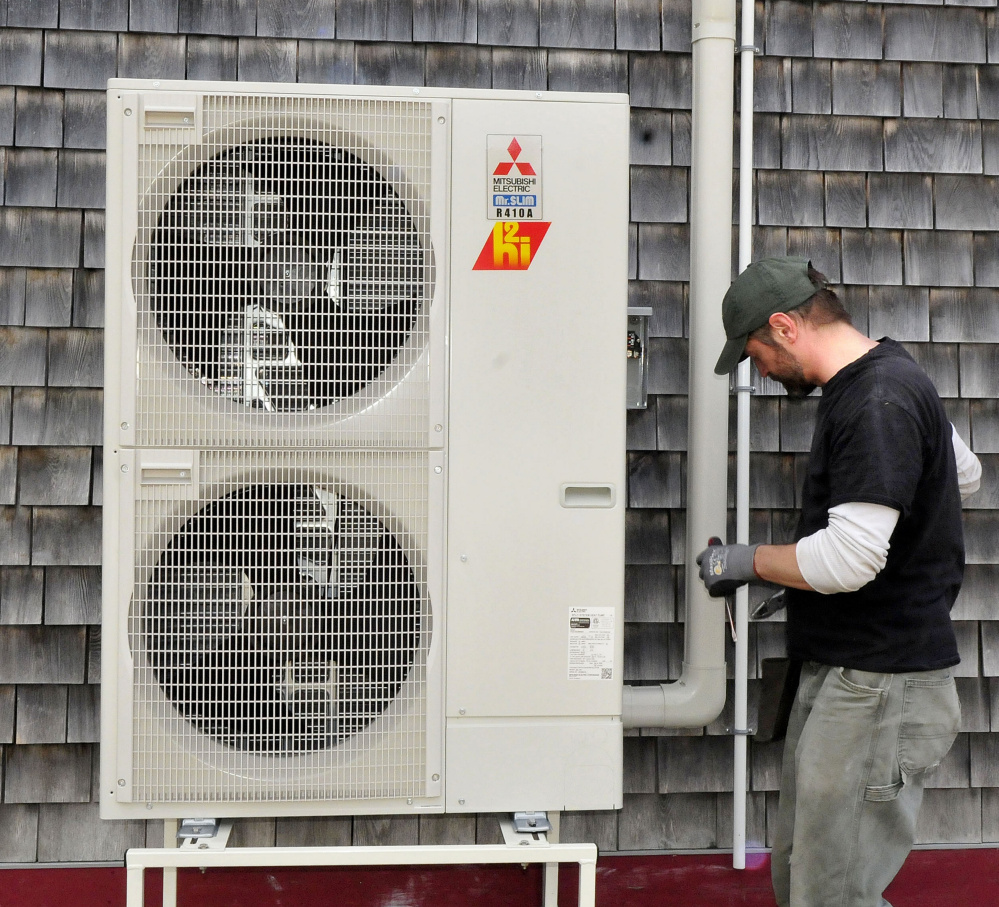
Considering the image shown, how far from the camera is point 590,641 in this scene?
5.42 feet

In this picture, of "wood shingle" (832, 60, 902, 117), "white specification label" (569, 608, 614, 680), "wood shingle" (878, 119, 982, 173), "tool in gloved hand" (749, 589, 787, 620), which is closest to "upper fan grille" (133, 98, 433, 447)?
"white specification label" (569, 608, 614, 680)

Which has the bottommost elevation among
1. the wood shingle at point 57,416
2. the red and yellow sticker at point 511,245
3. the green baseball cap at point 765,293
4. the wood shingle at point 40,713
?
the wood shingle at point 40,713

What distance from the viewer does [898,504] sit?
4.84 ft

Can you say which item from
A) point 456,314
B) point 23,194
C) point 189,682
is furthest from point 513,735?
point 23,194

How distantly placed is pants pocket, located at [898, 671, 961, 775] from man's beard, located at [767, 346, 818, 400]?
Result: 0.56m

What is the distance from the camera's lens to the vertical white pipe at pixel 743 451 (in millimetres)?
2352

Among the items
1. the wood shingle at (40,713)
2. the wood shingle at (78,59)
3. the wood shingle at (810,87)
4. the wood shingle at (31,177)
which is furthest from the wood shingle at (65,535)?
the wood shingle at (810,87)

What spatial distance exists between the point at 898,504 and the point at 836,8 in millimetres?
1658

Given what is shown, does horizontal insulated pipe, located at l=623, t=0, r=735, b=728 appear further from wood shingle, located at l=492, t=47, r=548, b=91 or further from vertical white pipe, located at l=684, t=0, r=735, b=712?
wood shingle, located at l=492, t=47, r=548, b=91

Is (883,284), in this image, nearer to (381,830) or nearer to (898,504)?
(898,504)

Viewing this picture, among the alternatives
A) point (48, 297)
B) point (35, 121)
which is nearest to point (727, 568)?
point (48, 297)

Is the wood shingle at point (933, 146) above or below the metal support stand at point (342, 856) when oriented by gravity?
above

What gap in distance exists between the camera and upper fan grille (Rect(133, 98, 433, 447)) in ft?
5.11

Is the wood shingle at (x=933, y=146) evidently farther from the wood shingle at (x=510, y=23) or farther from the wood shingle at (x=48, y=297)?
the wood shingle at (x=48, y=297)
